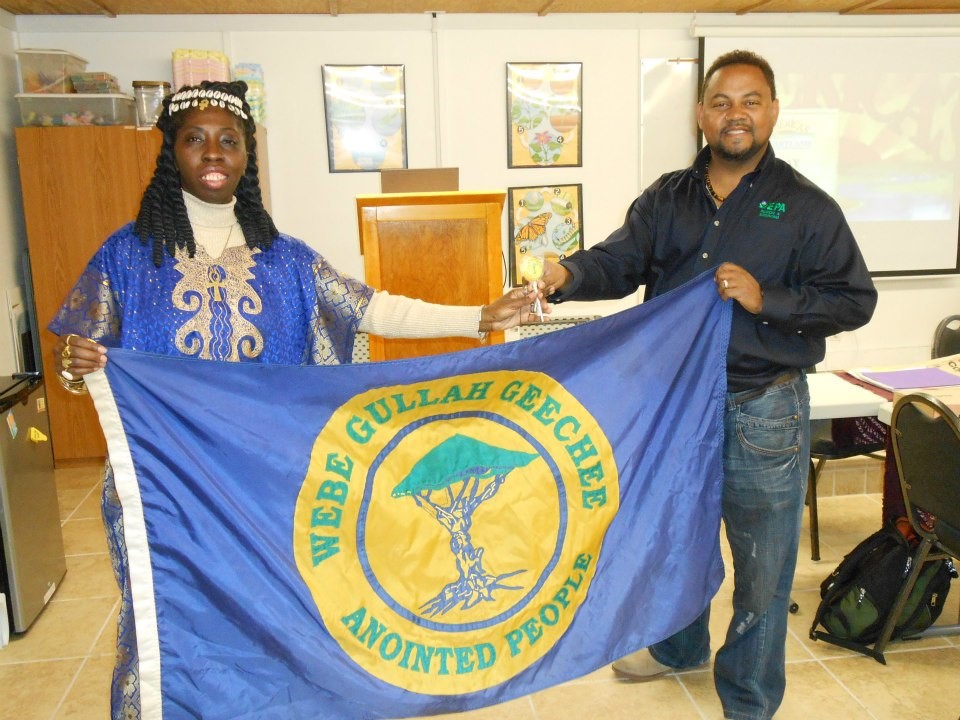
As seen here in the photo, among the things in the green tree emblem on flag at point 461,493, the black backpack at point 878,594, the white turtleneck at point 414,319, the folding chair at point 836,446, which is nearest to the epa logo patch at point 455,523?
the green tree emblem on flag at point 461,493

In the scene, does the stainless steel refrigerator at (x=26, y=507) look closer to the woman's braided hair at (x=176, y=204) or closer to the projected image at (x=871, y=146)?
the woman's braided hair at (x=176, y=204)

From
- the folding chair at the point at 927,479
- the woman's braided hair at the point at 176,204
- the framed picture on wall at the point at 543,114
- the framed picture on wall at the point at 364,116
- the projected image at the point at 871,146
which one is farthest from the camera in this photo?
the projected image at the point at 871,146

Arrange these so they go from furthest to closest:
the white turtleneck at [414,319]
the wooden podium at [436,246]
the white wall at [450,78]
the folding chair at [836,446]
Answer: the white wall at [450,78] → the folding chair at [836,446] → the wooden podium at [436,246] → the white turtleneck at [414,319]

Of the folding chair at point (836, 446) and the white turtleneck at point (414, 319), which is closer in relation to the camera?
the white turtleneck at point (414, 319)

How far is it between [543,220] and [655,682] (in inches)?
134

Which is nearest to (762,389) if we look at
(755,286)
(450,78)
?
(755,286)

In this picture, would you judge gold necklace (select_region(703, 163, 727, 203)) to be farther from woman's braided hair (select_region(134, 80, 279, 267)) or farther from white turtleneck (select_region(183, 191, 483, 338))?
woman's braided hair (select_region(134, 80, 279, 267))

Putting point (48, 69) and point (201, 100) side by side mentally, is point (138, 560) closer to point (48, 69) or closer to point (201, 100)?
point (201, 100)

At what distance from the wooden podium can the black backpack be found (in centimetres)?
148

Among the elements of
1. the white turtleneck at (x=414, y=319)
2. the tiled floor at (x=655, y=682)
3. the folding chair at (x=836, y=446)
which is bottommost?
the tiled floor at (x=655, y=682)

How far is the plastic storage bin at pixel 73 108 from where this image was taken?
15.2ft

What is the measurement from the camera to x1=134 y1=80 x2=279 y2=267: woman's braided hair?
69.7 inches

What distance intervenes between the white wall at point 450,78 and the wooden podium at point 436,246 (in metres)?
2.42

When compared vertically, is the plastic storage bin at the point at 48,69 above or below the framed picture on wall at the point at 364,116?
above
